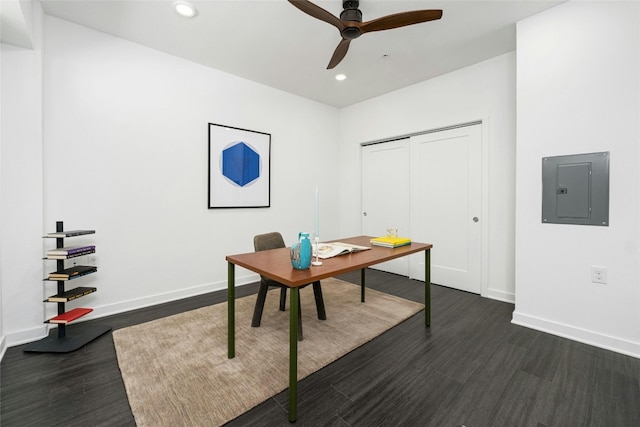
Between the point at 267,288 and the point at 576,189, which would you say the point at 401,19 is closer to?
the point at 576,189

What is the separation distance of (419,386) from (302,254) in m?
1.12

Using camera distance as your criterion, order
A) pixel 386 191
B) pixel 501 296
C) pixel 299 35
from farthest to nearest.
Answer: pixel 386 191, pixel 501 296, pixel 299 35

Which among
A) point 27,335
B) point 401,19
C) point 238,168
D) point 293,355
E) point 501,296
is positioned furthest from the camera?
point 238,168

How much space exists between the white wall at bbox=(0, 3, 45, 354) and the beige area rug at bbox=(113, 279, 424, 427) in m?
0.72

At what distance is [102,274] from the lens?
104 inches

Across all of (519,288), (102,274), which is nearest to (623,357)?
(519,288)

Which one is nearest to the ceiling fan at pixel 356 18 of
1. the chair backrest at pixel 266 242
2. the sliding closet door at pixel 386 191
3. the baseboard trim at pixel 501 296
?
the chair backrest at pixel 266 242

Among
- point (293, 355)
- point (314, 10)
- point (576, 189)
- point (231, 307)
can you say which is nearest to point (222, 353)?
point (231, 307)

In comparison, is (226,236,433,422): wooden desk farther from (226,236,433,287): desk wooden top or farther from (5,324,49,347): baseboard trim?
(5,324,49,347): baseboard trim

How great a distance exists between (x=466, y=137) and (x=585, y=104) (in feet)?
4.14

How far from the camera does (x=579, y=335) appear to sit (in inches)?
87.0

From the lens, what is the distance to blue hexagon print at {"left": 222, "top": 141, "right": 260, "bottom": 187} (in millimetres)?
3455

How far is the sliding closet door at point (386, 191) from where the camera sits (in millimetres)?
4047

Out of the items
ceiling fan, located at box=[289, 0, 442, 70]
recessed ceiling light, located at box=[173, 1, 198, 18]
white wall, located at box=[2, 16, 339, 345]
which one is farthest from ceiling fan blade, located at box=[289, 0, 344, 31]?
white wall, located at box=[2, 16, 339, 345]
